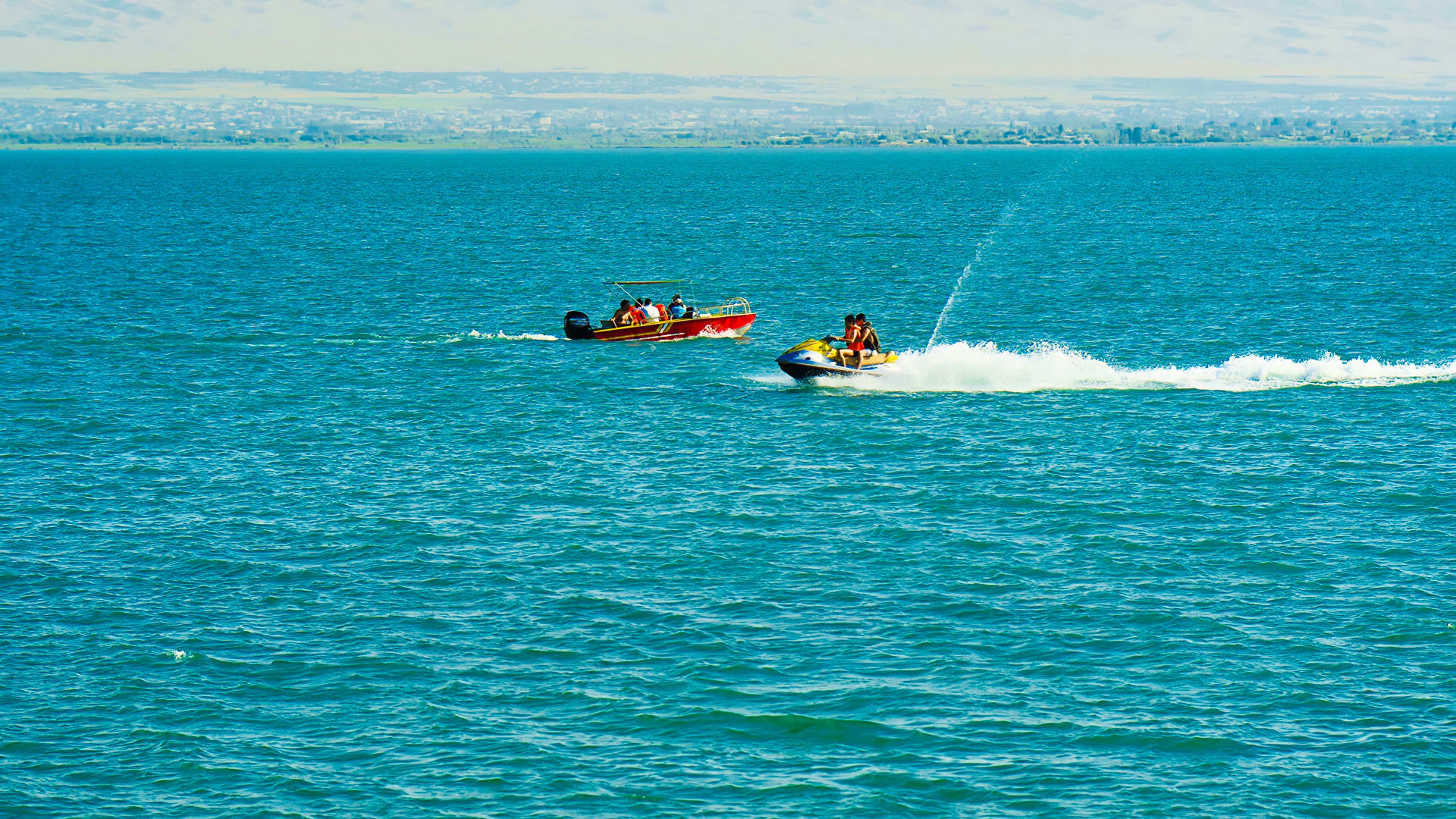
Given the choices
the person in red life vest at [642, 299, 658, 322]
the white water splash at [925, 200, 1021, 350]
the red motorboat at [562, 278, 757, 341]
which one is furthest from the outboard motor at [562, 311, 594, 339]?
the white water splash at [925, 200, 1021, 350]

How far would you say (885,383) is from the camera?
166ft

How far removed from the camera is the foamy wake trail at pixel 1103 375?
49469 mm

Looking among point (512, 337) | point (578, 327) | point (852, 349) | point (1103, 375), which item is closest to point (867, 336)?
point (852, 349)

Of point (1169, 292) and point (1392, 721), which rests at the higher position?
point (1169, 292)

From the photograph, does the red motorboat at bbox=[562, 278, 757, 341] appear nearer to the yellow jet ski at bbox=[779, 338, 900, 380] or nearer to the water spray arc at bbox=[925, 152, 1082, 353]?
the water spray arc at bbox=[925, 152, 1082, 353]

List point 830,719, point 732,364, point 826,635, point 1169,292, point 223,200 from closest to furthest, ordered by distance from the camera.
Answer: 1. point 830,719
2. point 826,635
3. point 732,364
4. point 1169,292
5. point 223,200

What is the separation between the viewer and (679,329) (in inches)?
2502

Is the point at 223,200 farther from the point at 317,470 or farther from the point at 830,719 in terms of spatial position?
the point at 830,719

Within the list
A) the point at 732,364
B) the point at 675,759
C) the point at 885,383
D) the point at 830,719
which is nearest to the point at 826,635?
the point at 830,719

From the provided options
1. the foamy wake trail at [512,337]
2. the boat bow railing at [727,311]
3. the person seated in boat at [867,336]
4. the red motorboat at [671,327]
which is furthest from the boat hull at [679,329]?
the person seated in boat at [867,336]

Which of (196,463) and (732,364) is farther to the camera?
(732,364)

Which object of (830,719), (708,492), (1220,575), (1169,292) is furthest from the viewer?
(1169,292)

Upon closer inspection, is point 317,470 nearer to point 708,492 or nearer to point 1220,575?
point 708,492

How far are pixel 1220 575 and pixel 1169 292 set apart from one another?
170 ft
